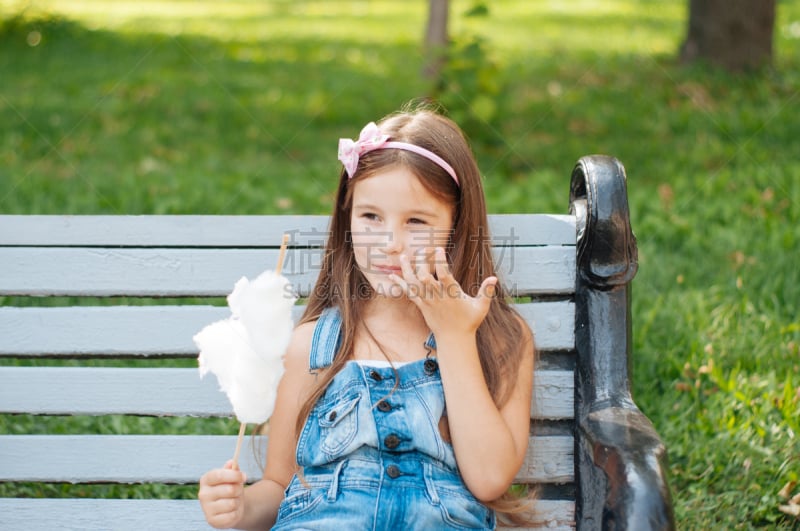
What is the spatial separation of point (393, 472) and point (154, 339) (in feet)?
2.60

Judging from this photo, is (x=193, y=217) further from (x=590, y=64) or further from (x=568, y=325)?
(x=590, y=64)

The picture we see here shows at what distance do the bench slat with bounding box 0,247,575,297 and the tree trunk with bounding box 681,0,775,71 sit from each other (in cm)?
663

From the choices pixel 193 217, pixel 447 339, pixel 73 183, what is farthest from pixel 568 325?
pixel 73 183

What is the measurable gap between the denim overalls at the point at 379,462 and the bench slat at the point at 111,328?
17.1 inches

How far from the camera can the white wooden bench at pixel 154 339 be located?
2.49 metres

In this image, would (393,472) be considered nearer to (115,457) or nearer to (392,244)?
(392,244)

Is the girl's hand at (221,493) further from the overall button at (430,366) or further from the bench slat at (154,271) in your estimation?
the bench slat at (154,271)

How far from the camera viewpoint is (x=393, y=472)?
2156 millimetres

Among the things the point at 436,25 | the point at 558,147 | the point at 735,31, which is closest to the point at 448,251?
the point at 558,147

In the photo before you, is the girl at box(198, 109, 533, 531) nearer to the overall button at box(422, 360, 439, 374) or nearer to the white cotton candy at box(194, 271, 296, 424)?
the overall button at box(422, 360, 439, 374)

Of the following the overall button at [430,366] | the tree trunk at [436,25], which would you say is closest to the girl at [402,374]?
the overall button at [430,366]

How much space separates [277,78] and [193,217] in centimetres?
716

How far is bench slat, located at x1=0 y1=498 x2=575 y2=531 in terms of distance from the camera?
2486 millimetres

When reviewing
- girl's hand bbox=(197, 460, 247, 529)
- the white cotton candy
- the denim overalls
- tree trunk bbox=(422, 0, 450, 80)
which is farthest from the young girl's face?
tree trunk bbox=(422, 0, 450, 80)
